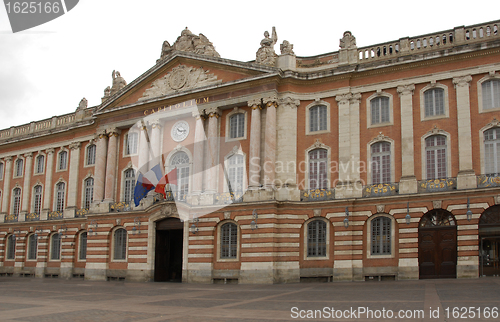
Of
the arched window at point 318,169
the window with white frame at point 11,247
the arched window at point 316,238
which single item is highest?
the arched window at point 318,169

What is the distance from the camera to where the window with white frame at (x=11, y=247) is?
4572 cm

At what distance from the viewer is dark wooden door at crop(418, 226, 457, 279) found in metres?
27.0

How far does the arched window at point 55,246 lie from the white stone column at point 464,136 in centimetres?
3142

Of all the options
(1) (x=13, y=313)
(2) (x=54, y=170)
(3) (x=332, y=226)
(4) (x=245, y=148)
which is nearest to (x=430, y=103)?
(3) (x=332, y=226)

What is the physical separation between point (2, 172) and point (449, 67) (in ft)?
133

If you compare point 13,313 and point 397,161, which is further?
point 397,161

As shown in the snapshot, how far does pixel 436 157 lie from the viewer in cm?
2814

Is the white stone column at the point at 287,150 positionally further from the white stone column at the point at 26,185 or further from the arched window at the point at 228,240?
the white stone column at the point at 26,185

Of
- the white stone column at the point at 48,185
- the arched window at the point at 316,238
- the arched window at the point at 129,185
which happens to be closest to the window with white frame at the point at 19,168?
the white stone column at the point at 48,185

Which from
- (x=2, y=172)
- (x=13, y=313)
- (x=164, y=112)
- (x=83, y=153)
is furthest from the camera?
(x=2, y=172)

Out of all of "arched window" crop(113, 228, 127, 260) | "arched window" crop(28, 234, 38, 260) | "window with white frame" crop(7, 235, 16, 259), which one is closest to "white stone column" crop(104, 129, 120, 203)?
"arched window" crop(113, 228, 127, 260)

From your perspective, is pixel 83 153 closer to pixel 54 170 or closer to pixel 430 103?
pixel 54 170

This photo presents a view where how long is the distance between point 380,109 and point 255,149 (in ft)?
25.7

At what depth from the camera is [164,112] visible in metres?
35.4
